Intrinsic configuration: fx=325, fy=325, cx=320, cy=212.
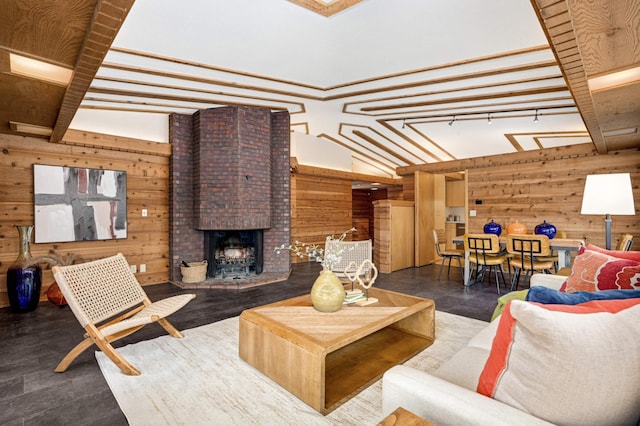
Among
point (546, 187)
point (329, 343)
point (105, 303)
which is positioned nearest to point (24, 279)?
point (105, 303)

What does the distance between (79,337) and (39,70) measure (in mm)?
2343

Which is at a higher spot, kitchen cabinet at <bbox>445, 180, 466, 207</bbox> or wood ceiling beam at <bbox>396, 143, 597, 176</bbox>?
wood ceiling beam at <bbox>396, 143, 597, 176</bbox>

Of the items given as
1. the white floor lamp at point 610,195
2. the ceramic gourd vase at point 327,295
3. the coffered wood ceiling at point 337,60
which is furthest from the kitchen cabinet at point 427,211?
the ceramic gourd vase at point 327,295

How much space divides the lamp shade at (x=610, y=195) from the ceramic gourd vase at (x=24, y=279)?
6.11m

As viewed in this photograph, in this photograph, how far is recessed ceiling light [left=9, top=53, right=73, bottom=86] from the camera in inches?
94.4

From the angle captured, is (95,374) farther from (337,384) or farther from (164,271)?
(164,271)

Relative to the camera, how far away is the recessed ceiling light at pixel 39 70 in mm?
2398

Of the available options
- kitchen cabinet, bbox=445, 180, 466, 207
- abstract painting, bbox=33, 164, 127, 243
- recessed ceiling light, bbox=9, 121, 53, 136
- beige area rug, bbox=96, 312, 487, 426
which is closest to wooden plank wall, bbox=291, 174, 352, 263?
kitchen cabinet, bbox=445, 180, 466, 207

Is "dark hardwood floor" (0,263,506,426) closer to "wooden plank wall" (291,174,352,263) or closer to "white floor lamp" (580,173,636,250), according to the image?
"white floor lamp" (580,173,636,250)

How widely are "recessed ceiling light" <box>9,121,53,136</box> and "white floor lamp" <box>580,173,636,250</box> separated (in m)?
6.05

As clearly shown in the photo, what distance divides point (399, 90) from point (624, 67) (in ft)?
7.93

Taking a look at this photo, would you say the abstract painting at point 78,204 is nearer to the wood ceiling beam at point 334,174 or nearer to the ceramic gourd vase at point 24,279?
the ceramic gourd vase at point 24,279

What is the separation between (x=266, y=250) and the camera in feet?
19.5

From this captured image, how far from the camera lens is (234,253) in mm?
5762
